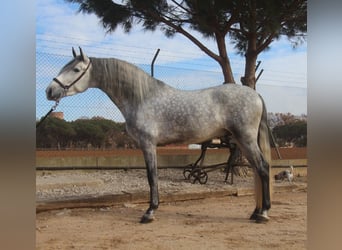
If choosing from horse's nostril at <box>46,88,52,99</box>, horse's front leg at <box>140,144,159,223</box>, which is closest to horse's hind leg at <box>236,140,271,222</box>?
horse's front leg at <box>140,144,159,223</box>

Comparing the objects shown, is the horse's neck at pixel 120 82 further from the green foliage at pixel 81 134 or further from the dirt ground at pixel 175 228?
the green foliage at pixel 81 134

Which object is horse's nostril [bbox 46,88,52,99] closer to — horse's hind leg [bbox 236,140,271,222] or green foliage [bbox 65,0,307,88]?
horse's hind leg [bbox 236,140,271,222]

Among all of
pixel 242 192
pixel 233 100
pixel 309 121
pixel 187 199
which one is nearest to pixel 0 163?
pixel 309 121

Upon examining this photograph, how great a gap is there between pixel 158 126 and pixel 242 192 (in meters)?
1.90

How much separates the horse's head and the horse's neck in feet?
0.27

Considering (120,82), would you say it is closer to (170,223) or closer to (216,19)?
(170,223)

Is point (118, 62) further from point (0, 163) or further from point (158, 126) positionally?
point (0, 163)

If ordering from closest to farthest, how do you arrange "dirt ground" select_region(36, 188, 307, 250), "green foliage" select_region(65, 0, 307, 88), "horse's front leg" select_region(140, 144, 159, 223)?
"dirt ground" select_region(36, 188, 307, 250) < "horse's front leg" select_region(140, 144, 159, 223) < "green foliage" select_region(65, 0, 307, 88)

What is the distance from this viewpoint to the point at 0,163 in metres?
0.53

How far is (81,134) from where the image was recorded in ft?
17.9

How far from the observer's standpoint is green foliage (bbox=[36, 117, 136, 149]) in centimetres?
509

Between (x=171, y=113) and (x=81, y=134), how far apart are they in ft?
9.27

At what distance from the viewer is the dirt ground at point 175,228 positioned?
2389 millimetres

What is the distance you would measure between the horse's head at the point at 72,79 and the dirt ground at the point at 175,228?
973 millimetres
